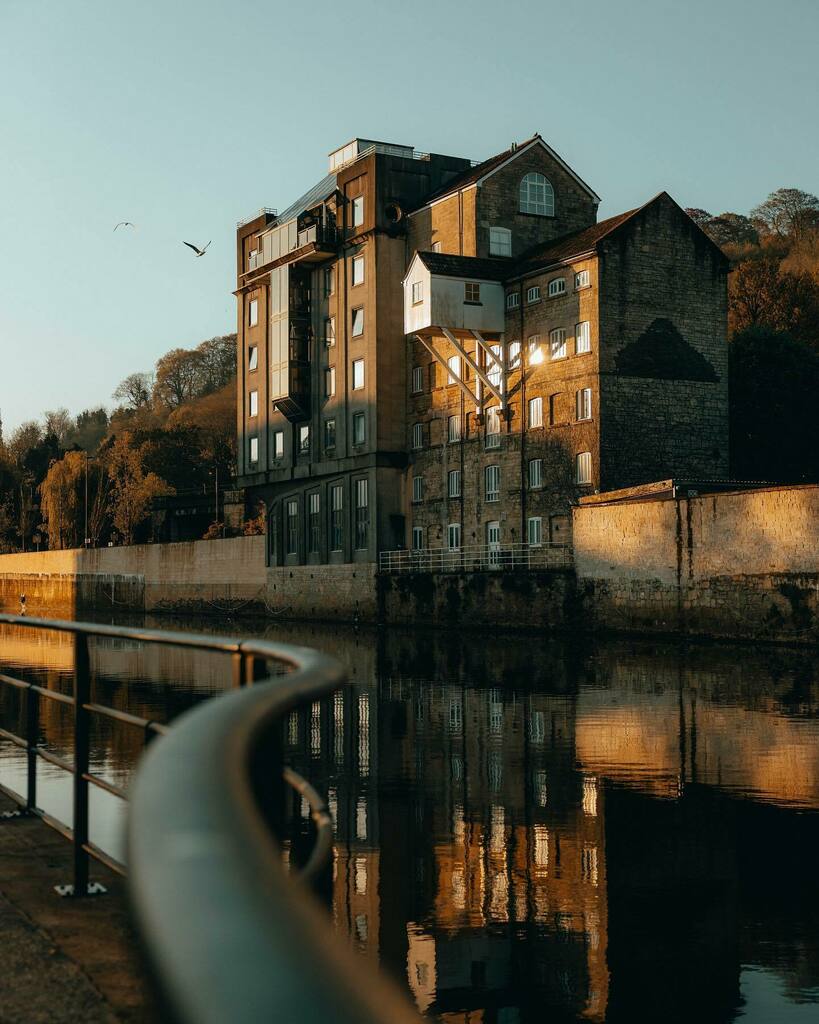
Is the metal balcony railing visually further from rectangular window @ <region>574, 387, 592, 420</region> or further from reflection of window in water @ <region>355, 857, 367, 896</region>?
reflection of window in water @ <region>355, 857, 367, 896</region>

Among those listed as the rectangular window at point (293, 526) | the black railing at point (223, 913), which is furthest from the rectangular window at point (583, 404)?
the black railing at point (223, 913)

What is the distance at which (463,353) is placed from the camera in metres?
47.8

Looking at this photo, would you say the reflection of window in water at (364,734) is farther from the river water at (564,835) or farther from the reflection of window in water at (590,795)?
the reflection of window in water at (590,795)

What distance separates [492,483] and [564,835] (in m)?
38.9

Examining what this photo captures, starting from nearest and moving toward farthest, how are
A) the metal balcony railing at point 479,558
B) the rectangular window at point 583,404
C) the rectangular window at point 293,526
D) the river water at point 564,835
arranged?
1. the river water at point 564,835
2. the metal balcony railing at point 479,558
3. the rectangular window at point 583,404
4. the rectangular window at point 293,526

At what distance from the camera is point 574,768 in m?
12.3

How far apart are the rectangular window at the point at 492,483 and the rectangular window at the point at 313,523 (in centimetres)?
1084

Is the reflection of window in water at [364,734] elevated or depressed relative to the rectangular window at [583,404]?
depressed

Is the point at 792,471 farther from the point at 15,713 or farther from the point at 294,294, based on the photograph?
the point at 15,713

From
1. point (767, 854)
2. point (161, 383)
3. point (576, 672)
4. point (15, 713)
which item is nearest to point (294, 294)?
point (576, 672)

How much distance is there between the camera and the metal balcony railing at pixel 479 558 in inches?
1649

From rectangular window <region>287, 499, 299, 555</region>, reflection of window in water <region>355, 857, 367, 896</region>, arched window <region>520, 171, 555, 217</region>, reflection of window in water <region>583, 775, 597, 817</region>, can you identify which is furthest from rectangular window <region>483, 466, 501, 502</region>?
reflection of window in water <region>355, 857, 367, 896</region>

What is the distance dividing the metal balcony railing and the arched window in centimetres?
1389

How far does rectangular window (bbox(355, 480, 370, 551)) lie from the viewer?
173 ft
